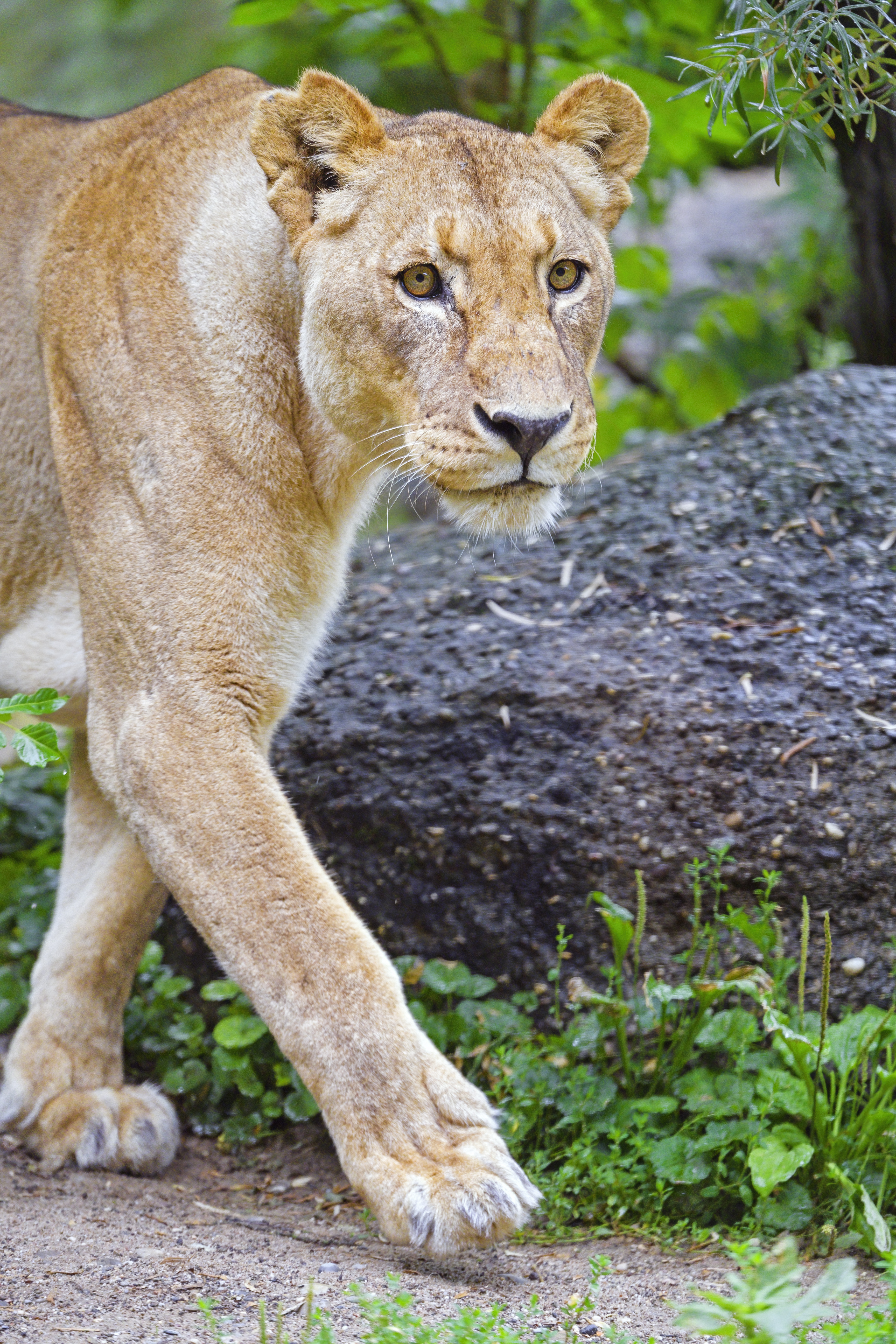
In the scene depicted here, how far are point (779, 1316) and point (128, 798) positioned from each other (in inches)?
75.6

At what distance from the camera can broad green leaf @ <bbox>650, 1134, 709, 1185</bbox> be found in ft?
10.1

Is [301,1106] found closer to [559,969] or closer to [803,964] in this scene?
[559,969]

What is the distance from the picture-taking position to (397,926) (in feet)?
12.9

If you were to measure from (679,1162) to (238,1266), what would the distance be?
107 centimetres

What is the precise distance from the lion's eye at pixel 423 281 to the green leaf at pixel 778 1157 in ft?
6.92

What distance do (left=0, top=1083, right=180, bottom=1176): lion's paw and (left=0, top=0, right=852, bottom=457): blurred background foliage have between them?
12.2ft

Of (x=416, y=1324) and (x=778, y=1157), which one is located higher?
(x=416, y=1324)

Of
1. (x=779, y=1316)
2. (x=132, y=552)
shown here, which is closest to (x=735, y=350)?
(x=132, y=552)

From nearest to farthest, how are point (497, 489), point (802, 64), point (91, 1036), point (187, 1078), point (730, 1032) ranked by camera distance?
point (802, 64) < point (497, 489) < point (730, 1032) < point (91, 1036) < point (187, 1078)

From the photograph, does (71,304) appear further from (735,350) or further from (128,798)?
(735,350)

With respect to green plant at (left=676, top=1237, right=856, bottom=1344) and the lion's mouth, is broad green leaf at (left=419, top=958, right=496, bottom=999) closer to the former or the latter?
the lion's mouth

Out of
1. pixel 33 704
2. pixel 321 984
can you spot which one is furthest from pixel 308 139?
pixel 321 984

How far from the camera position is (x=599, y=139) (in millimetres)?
3416

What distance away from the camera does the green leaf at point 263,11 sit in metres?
4.69
